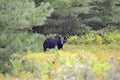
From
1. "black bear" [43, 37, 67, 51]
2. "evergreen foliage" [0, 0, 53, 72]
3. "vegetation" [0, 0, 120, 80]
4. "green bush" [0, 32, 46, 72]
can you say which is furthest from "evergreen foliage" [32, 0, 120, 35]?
"green bush" [0, 32, 46, 72]

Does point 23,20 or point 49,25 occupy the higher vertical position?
point 23,20

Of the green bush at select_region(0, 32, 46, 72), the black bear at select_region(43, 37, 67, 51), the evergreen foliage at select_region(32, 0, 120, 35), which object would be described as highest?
the green bush at select_region(0, 32, 46, 72)

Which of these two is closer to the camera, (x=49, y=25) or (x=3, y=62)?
(x=3, y=62)

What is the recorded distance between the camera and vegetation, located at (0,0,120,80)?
5.91 meters

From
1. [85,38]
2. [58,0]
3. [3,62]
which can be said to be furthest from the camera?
[85,38]

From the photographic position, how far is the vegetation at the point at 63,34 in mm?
5910

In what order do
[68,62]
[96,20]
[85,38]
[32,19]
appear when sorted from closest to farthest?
1. [68,62]
2. [32,19]
3. [85,38]
4. [96,20]

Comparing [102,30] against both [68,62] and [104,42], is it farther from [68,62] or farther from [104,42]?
[68,62]

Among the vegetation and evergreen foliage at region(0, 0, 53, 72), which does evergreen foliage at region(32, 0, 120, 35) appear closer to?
the vegetation

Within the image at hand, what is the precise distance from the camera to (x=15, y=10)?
37.4ft

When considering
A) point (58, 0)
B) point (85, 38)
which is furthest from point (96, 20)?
point (58, 0)

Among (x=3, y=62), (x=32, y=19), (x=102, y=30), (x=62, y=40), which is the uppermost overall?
(x=32, y=19)

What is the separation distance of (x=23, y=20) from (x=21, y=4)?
63 cm

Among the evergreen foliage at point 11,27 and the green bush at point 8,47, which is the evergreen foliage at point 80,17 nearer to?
the evergreen foliage at point 11,27
